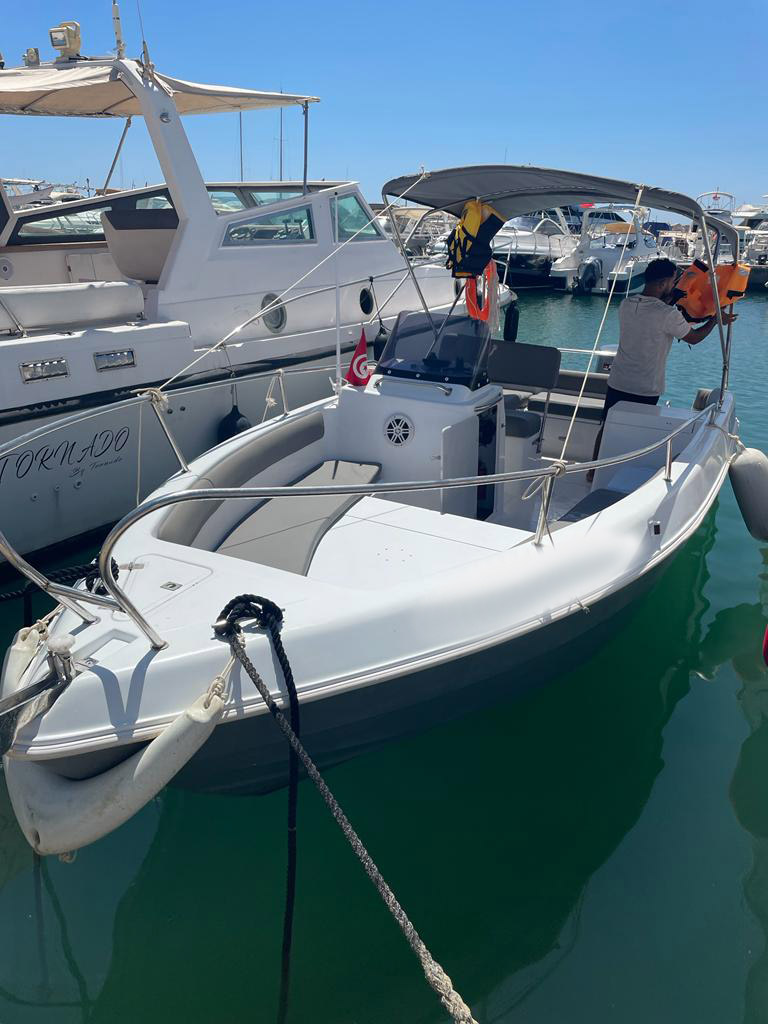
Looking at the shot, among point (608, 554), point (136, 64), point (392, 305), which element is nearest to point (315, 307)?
point (392, 305)

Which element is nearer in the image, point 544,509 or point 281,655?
point 281,655

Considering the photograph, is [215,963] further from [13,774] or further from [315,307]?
[315,307]

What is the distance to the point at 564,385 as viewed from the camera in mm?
6477

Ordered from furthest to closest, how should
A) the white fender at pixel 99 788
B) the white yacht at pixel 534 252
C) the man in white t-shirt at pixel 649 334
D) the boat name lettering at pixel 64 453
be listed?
the white yacht at pixel 534 252
the boat name lettering at pixel 64 453
the man in white t-shirt at pixel 649 334
the white fender at pixel 99 788

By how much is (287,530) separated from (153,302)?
349cm

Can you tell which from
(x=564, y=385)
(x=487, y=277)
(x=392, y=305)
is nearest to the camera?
(x=487, y=277)

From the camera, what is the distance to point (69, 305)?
600cm

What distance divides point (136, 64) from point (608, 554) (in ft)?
17.9

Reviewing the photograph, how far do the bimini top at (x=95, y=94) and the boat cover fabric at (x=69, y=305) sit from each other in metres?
1.56

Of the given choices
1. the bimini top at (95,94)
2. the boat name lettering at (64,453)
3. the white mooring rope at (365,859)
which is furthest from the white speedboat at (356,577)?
the bimini top at (95,94)

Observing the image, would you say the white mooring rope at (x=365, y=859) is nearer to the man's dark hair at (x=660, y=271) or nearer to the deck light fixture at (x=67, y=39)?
the man's dark hair at (x=660, y=271)

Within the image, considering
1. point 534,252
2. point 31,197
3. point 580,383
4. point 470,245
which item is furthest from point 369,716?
point 534,252

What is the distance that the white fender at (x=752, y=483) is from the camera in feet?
17.2

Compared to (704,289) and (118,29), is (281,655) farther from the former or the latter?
(118,29)
